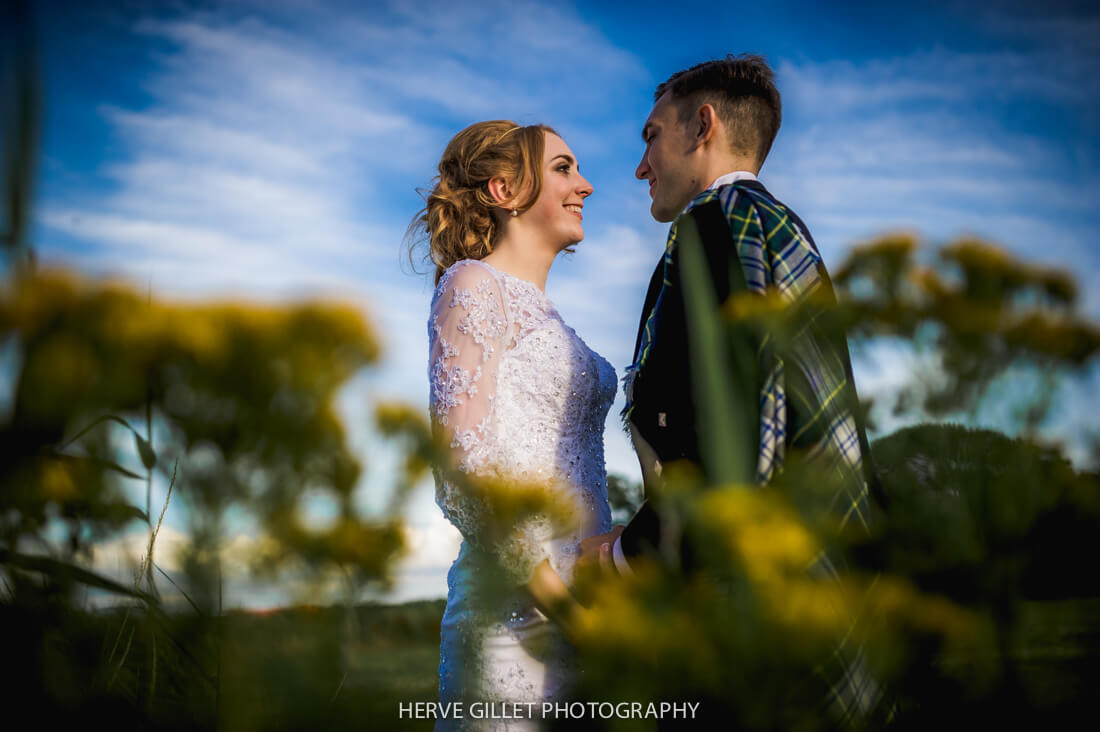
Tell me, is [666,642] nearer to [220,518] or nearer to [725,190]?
[220,518]

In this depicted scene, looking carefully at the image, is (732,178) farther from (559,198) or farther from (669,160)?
(559,198)

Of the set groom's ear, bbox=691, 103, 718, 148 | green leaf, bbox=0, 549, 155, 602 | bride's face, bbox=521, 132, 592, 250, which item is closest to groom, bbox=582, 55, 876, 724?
groom's ear, bbox=691, 103, 718, 148

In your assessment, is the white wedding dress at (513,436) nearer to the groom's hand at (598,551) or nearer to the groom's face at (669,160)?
the groom's hand at (598,551)

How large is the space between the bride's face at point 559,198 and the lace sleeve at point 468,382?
0.55 metres

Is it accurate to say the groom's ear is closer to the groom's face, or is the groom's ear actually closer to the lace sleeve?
the groom's face

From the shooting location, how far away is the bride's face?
2771 millimetres

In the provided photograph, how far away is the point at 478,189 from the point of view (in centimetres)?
289

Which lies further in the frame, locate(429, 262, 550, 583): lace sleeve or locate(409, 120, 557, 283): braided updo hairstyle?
locate(409, 120, 557, 283): braided updo hairstyle

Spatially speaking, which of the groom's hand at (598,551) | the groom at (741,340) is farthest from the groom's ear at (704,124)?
the groom's hand at (598,551)

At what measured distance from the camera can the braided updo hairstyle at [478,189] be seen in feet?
9.32

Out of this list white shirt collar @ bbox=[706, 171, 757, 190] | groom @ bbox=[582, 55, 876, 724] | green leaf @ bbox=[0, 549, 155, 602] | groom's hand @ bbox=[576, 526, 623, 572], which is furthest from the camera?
white shirt collar @ bbox=[706, 171, 757, 190]

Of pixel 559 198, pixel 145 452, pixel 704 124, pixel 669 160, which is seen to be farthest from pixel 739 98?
pixel 145 452

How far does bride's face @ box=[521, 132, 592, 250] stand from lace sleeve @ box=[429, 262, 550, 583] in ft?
1.80

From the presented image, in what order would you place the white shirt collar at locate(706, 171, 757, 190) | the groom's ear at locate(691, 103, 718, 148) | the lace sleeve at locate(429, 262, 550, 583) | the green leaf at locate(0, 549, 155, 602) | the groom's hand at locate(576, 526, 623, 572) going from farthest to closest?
the groom's ear at locate(691, 103, 718, 148), the white shirt collar at locate(706, 171, 757, 190), the lace sleeve at locate(429, 262, 550, 583), the groom's hand at locate(576, 526, 623, 572), the green leaf at locate(0, 549, 155, 602)
